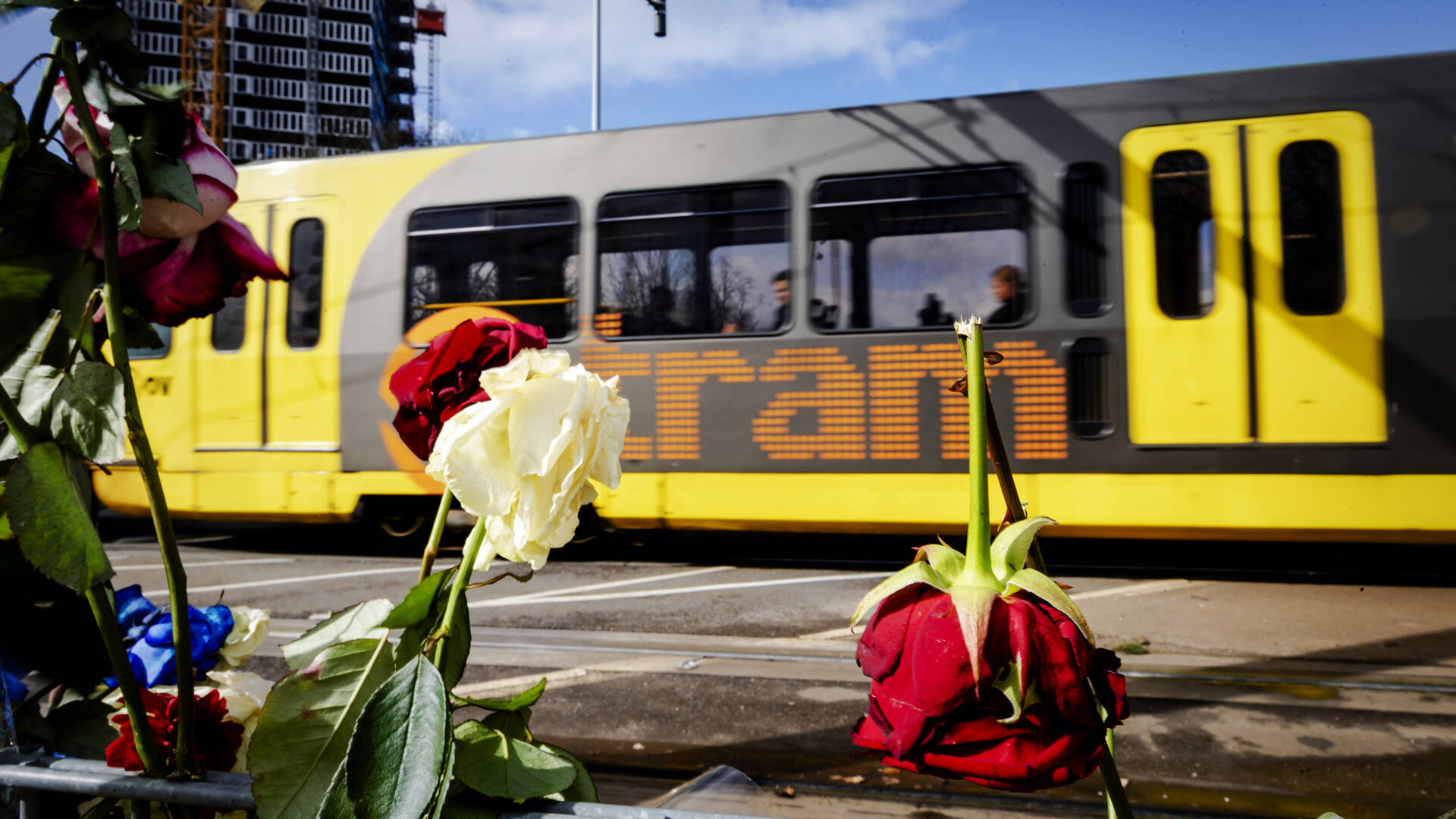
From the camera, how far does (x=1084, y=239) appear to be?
197 inches

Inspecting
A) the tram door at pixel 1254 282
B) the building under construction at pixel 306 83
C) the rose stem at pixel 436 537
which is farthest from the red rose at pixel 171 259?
the building under construction at pixel 306 83

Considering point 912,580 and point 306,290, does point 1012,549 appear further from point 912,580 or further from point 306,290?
point 306,290

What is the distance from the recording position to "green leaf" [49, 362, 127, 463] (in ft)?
1.47

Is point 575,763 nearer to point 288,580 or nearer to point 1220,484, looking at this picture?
point 1220,484

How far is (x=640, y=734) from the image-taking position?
2854 mm

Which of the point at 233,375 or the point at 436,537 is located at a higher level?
the point at 233,375

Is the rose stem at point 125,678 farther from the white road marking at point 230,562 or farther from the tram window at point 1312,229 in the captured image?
the white road marking at point 230,562

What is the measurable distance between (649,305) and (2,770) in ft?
16.9

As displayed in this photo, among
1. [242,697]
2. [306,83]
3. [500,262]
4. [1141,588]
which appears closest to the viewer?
[242,697]

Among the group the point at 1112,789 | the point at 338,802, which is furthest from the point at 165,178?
the point at 1112,789

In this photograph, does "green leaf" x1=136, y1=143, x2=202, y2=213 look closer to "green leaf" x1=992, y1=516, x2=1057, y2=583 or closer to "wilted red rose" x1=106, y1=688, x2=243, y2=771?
"wilted red rose" x1=106, y1=688, x2=243, y2=771

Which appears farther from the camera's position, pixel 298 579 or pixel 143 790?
pixel 298 579

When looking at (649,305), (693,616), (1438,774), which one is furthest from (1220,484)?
(649,305)

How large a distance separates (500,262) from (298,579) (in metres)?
2.52
